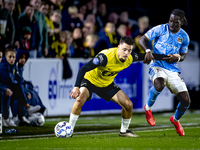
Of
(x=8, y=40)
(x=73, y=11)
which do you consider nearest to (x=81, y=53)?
(x=73, y=11)

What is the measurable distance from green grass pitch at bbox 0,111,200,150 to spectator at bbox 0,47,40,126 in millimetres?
469

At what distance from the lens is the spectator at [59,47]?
11250 mm

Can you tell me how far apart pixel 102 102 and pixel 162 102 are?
240cm

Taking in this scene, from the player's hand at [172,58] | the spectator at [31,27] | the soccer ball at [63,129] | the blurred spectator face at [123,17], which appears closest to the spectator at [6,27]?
the spectator at [31,27]

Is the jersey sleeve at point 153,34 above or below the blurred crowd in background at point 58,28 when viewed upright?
above

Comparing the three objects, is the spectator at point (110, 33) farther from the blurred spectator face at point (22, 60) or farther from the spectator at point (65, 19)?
the blurred spectator face at point (22, 60)

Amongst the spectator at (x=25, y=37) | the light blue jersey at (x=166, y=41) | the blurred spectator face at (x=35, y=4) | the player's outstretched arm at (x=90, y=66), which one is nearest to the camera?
the player's outstretched arm at (x=90, y=66)

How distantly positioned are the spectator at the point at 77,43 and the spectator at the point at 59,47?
0.43m

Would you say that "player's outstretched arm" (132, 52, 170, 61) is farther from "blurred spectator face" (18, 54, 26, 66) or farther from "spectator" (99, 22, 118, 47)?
"spectator" (99, 22, 118, 47)

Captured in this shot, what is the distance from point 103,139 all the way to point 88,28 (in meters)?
5.73

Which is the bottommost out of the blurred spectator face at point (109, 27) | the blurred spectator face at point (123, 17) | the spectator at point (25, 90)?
the spectator at point (25, 90)

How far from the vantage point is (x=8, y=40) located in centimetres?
1020

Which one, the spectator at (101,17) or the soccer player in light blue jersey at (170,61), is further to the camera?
the spectator at (101,17)

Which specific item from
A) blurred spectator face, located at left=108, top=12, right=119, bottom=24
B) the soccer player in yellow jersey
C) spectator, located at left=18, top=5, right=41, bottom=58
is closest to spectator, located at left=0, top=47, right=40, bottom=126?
spectator, located at left=18, top=5, right=41, bottom=58
